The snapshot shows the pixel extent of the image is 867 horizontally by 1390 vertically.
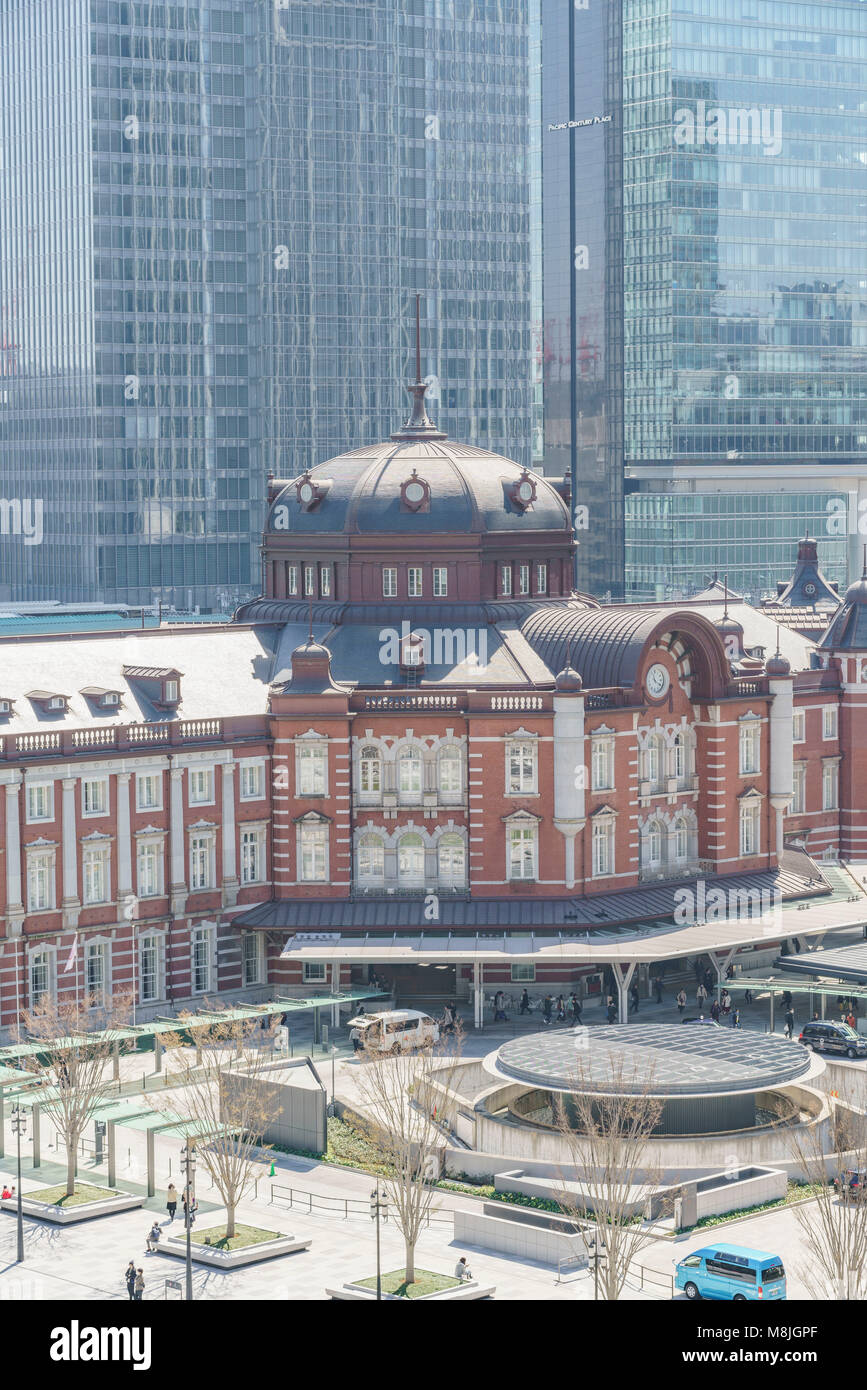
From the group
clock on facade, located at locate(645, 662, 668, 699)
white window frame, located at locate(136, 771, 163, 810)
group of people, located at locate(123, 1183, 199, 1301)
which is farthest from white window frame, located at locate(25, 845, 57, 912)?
clock on facade, located at locate(645, 662, 668, 699)

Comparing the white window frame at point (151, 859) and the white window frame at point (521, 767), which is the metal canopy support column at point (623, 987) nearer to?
the white window frame at point (521, 767)

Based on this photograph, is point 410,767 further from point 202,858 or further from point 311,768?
point 202,858

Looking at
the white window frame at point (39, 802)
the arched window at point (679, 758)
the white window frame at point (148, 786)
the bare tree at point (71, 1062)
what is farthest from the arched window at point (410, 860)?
the bare tree at point (71, 1062)

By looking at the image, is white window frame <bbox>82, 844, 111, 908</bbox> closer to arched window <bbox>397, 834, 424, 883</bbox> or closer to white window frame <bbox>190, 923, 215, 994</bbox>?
white window frame <bbox>190, 923, 215, 994</bbox>

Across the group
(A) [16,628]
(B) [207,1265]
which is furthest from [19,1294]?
(A) [16,628]
